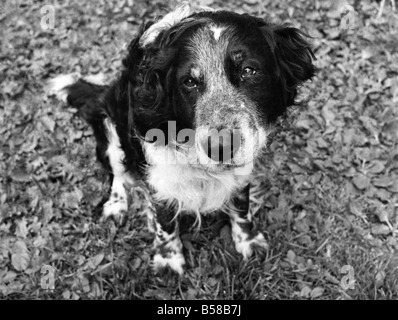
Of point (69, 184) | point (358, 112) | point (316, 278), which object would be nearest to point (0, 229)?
point (69, 184)

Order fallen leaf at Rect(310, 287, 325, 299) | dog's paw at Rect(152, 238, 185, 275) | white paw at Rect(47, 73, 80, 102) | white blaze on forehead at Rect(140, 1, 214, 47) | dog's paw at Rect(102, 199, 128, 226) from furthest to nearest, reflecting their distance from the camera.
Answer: white paw at Rect(47, 73, 80, 102) < dog's paw at Rect(102, 199, 128, 226) < dog's paw at Rect(152, 238, 185, 275) < fallen leaf at Rect(310, 287, 325, 299) < white blaze on forehead at Rect(140, 1, 214, 47)

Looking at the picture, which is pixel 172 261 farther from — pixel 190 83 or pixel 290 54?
pixel 290 54

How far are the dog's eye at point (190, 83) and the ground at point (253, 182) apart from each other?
1.11 meters

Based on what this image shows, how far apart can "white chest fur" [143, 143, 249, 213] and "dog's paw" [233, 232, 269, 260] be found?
41 cm

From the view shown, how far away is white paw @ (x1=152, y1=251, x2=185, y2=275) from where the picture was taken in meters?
3.85

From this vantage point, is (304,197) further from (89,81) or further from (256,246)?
(89,81)

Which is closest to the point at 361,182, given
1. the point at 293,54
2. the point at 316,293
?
the point at 316,293

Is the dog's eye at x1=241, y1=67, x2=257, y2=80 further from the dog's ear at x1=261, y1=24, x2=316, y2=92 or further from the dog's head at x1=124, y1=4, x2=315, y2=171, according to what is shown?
the dog's ear at x1=261, y1=24, x2=316, y2=92

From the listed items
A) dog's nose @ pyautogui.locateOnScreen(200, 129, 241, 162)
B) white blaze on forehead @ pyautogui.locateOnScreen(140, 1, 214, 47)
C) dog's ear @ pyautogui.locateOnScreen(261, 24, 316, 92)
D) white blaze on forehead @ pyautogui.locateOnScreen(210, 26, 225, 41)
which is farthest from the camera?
white blaze on forehead @ pyautogui.locateOnScreen(140, 1, 214, 47)

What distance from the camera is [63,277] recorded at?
3.89 meters

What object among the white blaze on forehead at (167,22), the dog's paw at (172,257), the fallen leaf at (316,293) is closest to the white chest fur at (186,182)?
the dog's paw at (172,257)

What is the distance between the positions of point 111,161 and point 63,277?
958 mm

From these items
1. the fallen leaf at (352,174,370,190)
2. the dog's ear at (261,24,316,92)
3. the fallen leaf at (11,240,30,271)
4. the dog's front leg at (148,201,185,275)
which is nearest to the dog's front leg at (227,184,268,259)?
the dog's front leg at (148,201,185,275)

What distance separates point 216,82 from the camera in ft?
9.05
